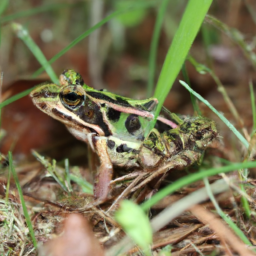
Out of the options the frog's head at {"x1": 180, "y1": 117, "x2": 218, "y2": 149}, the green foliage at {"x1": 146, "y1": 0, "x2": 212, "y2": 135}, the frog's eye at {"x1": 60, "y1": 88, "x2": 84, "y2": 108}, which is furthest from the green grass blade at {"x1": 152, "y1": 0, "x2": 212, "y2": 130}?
the frog's eye at {"x1": 60, "y1": 88, "x2": 84, "y2": 108}

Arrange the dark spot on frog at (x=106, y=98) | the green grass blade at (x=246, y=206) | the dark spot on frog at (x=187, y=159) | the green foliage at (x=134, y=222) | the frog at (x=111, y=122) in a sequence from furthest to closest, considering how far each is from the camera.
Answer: the dark spot on frog at (x=106, y=98) < the frog at (x=111, y=122) < the dark spot on frog at (x=187, y=159) < the green grass blade at (x=246, y=206) < the green foliage at (x=134, y=222)

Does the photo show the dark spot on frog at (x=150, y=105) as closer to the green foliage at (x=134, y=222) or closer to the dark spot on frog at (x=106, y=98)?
the dark spot on frog at (x=106, y=98)

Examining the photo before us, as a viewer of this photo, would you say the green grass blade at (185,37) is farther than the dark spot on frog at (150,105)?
No

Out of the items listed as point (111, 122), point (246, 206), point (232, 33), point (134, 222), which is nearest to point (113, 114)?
point (111, 122)

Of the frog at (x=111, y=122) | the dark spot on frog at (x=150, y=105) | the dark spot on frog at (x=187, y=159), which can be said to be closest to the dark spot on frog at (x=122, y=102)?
the frog at (x=111, y=122)

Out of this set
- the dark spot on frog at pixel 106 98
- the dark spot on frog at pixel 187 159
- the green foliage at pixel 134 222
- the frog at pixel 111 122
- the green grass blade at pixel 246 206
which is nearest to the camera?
the green foliage at pixel 134 222

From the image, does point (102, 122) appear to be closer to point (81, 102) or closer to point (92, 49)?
point (81, 102)

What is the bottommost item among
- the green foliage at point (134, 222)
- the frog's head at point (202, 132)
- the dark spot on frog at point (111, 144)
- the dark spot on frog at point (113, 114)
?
the green foliage at point (134, 222)

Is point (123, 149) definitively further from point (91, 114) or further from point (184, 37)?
point (184, 37)
